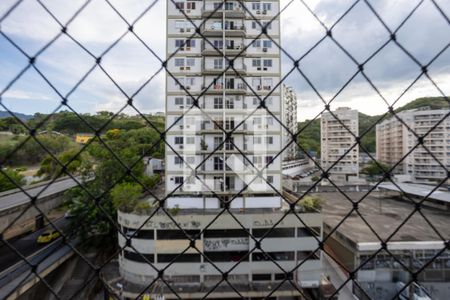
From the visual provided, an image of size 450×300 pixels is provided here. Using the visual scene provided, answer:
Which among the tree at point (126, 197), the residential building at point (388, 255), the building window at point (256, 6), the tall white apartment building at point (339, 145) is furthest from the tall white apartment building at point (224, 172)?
the tall white apartment building at point (339, 145)

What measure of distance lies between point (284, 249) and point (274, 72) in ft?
10.2

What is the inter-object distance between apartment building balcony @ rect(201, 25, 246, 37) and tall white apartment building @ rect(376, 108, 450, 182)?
20.5 ft

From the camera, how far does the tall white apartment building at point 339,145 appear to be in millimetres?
10805

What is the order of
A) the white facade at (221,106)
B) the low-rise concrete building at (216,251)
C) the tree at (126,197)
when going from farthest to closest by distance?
the white facade at (221,106) < the tree at (126,197) < the low-rise concrete building at (216,251)

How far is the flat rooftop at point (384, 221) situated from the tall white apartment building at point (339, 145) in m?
3.52

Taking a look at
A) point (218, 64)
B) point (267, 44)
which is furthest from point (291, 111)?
point (218, 64)

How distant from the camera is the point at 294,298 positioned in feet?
13.2

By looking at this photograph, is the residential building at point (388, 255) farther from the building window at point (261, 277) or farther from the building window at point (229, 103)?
the building window at point (229, 103)

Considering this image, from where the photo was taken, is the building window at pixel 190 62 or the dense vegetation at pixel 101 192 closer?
the dense vegetation at pixel 101 192

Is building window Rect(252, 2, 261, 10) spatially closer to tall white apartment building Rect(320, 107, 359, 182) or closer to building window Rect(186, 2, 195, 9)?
building window Rect(186, 2, 195, 9)

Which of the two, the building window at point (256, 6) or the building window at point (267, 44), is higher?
the building window at point (256, 6)

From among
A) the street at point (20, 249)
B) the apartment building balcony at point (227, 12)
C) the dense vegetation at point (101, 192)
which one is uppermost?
the apartment building balcony at point (227, 12)

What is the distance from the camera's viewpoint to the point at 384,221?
205 inches

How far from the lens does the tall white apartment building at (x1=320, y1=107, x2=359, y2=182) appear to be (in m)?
10.8
